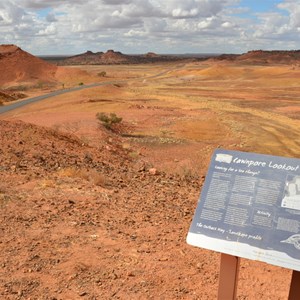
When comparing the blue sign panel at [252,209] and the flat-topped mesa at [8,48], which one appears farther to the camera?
the flat-topped mesa at [8,48]

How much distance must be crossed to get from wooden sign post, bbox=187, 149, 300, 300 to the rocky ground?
1953mm

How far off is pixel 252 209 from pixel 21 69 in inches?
3280

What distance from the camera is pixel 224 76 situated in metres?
89.6

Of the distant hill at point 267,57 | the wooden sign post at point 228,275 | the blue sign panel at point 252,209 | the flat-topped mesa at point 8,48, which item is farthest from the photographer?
the distant hill at point 267,57

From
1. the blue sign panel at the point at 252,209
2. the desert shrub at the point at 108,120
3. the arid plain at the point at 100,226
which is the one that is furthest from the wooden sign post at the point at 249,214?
the desert shrub at the point at 108,120

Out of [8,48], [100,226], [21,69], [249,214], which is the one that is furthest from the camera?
[8,48]

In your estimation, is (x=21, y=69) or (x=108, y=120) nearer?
(x=108, y=120)

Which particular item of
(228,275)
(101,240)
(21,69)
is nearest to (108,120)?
(101,240)

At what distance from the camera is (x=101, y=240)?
7527 millimetres

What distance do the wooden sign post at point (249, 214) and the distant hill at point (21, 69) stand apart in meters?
74.2

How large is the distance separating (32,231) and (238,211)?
4.55 m

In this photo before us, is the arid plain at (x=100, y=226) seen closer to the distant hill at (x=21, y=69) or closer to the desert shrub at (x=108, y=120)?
the desert shrub at (x=108, y=120)

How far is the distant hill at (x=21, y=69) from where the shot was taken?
3052 inches

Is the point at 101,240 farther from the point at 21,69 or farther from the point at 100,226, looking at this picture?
the point at 21,69
